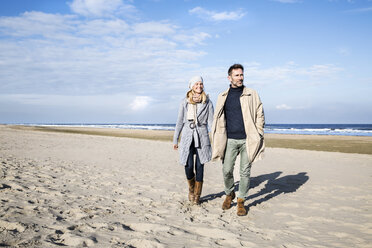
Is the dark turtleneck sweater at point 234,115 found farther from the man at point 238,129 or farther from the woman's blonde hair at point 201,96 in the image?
the woman's blonde hair at point 201,96

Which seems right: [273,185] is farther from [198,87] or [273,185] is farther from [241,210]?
[198,87]

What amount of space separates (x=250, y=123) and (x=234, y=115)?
274 millimetres

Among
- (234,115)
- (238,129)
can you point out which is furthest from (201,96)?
(238,129)

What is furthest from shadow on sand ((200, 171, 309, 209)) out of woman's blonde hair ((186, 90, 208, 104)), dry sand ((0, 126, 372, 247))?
woman's blonde hair ((186, 90, 208, 104))

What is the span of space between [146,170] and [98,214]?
3802mm

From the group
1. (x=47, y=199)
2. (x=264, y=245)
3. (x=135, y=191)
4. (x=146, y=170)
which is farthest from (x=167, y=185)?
(x=264, y=245)

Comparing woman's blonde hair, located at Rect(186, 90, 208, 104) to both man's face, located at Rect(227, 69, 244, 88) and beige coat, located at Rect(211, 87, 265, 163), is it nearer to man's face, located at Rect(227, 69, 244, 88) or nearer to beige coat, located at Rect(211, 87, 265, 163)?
beige coat, located at Rect(211, 87, 265, 163)

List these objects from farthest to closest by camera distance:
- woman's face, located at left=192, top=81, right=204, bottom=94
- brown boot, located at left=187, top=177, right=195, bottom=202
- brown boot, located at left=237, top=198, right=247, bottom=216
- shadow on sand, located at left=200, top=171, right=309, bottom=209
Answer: shadow on sand, located at left=200, top=171, right=309, bottom=209, brown boot, located at left=187, top=177, right=195, bottom=202, woman's face, located at left=192, top=81, right=204, bottom=94, brown boot, located at left=237, top=198, right=247, bottom=216

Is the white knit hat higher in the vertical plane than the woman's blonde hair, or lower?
higher

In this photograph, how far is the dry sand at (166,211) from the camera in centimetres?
287

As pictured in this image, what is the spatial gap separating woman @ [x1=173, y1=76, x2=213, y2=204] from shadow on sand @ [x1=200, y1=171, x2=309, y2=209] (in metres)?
0.76

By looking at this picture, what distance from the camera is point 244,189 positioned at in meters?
3.94

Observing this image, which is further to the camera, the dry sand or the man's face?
the man's face

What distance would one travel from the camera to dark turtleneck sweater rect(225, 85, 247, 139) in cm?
389
